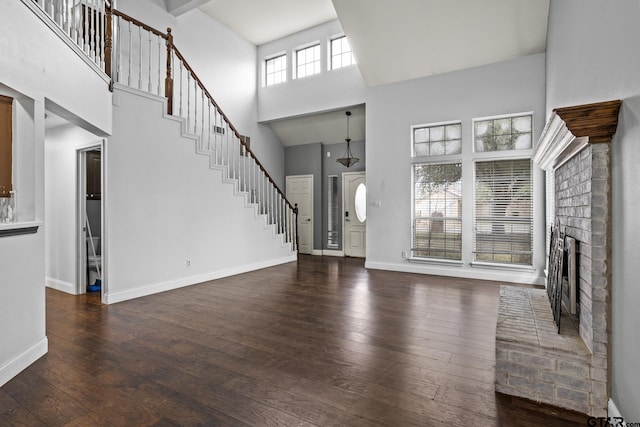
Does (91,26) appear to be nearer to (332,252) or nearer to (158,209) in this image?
(158,209)

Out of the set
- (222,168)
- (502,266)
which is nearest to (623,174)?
(502,266)

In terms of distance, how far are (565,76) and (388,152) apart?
3.30 m

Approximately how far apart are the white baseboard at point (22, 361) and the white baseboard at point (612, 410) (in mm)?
3666

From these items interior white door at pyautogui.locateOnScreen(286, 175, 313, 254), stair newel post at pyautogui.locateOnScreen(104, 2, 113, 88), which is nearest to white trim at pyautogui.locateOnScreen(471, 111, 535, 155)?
interior white door at pyautogui.locateOnScreen(286, 175, 313, 254)

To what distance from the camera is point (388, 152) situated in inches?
252

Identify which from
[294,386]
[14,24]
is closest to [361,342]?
[294,386]

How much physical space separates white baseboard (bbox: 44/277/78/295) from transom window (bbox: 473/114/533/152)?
655 centimetres

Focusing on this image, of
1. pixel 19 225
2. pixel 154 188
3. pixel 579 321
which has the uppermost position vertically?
pixel 154 188

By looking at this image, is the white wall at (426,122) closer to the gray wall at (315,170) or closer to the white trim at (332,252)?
the white trim at (332,252)

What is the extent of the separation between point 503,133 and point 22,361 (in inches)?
253

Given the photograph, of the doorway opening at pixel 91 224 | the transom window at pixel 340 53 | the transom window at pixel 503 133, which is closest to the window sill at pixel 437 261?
the transom window at pixel 503 133

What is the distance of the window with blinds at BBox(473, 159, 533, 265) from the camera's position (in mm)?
5289

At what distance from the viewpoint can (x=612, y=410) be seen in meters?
1.79

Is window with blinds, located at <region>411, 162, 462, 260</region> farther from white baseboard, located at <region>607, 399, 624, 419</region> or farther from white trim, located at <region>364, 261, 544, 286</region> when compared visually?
white baseboard, located at <region>607, 399, 624, 419</region>
